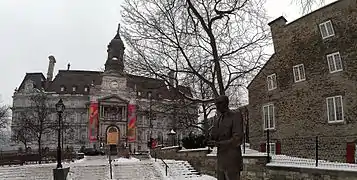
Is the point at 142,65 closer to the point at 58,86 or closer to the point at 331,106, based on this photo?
the point at 331,106

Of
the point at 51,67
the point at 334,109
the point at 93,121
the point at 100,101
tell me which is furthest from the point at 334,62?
the point at 51,67

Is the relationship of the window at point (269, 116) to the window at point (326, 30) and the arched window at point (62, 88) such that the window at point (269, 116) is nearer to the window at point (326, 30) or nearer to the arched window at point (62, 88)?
the window at point (326, 30)

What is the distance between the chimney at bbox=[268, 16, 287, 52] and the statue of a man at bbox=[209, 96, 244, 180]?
19.3m

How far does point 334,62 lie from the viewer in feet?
67.3

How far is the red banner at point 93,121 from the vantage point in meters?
Result: 61.6

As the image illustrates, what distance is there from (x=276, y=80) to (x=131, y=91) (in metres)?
44.6

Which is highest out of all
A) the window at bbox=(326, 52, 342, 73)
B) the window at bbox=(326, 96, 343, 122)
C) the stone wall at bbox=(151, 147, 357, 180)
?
the window at bbox=(326, 52, 342, 73)

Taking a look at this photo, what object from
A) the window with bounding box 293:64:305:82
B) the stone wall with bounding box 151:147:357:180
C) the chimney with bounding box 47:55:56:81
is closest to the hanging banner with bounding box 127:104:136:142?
the chimney with bounding box 47:55:56:81

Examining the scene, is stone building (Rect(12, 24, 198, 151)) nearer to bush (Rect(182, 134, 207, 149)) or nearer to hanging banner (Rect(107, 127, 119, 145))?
hanging banner (Rect(107, 127, 119, 145))

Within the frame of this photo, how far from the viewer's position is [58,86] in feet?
228

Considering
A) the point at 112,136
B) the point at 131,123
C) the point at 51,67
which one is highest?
the point at 51,67

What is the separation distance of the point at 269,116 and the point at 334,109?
234 inches

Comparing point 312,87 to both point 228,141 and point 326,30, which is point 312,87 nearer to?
point 326,30

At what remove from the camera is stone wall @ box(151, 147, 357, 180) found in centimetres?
988
